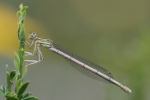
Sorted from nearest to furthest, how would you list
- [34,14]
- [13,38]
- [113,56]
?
[113,56]
[13,38]
[34,14]

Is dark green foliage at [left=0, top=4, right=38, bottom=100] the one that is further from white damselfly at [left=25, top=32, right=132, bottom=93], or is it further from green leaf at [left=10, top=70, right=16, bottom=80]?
white damselfly at [left=25, top=32, right=132, bottom=93]

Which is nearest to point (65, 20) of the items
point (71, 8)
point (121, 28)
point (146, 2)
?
point (71, 8)

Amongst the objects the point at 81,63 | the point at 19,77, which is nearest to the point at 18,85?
the point at 19,77

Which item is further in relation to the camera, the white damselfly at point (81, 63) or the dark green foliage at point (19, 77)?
the white damselfly at point (81, 63)

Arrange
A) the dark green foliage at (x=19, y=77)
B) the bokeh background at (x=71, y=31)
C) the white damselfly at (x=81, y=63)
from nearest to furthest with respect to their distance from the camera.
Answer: the dark green foliage at (x=19, y=77), the white damselfly at (x=81, y=63), the bokeh background at (x=71, y=31)

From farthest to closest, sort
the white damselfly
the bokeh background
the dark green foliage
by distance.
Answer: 1. the bokeh background
2. the white damselfly
3. the dark green foliage

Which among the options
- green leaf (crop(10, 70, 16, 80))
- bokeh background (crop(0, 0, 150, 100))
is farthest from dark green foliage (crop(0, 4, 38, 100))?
bokeh background (crop(0, 0, 150, 100))

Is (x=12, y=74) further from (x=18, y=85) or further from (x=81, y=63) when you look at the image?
(x=81, y=63)

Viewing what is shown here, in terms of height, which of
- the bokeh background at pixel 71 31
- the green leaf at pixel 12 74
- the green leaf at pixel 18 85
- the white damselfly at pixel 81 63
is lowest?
the bokeh background at pixel 71 31

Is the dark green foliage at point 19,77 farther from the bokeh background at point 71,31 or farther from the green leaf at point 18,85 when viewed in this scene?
the bokeh background at point 71,31

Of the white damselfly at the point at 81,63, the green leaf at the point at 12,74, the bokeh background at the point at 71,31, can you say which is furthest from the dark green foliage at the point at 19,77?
the bokeh background at the point at 71,31

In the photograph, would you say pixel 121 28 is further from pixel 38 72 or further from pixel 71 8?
pixel 38 72
